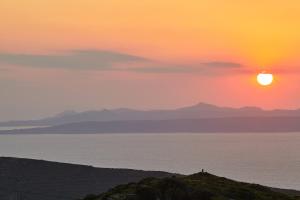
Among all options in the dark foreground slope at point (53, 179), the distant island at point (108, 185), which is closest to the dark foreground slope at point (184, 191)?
the distant island at point (108, 185)

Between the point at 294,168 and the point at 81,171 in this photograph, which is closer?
the point at 81,171

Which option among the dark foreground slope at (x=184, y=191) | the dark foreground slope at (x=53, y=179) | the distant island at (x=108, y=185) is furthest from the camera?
the dark foreground slope at (x=53, y=179)

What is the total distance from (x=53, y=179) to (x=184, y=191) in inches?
2214

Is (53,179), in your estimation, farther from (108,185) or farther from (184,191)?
(184,191)

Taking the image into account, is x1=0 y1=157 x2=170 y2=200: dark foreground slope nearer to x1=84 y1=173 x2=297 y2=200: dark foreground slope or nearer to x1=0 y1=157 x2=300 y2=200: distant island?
x1=0 y1=157 x2=300 y2=200: distant island

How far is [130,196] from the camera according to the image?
16.8 m

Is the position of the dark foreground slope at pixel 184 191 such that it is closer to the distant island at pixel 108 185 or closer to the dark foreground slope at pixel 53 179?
the distant island at pixel 108 185

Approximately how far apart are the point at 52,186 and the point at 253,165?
107 m

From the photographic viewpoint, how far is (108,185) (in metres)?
64.8

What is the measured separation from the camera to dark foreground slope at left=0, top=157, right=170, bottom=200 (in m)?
58.9

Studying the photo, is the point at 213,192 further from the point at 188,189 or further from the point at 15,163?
the point at 15,163

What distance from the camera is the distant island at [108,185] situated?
1703 centimetres

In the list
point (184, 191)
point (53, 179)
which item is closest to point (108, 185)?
point (53, 179)

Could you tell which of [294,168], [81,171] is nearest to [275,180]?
[294,168]
